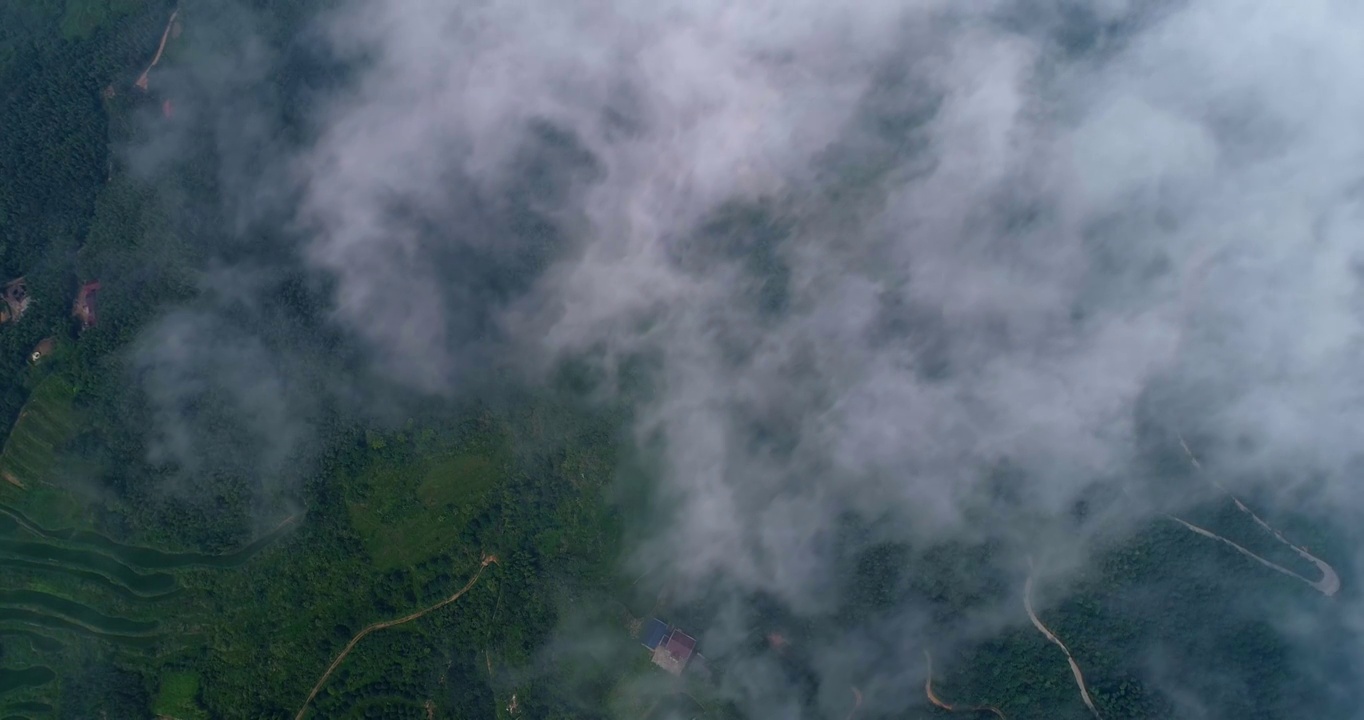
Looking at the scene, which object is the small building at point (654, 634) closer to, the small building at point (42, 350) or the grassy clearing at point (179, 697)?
the grassy clearing at point (179, 697)

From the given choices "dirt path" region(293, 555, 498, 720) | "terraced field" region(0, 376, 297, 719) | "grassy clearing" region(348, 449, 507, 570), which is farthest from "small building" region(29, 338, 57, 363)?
"dirt path" region(293, 555, 498, 720)

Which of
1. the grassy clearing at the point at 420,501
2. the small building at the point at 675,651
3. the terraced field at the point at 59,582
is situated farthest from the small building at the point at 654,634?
the terraced field at the point at 59,582

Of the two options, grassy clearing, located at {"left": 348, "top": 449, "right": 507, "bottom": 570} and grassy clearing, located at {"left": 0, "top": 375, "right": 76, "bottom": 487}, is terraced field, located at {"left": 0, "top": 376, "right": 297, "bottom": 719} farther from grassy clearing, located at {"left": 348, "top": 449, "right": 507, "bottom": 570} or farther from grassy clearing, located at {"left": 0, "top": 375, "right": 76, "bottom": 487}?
grassy clearing, located at {"left": 348, "top": 449, "right": 507, "bottom": 570}

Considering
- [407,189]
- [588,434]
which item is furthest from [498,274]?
[588,434]

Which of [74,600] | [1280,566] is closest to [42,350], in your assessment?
[74,600]

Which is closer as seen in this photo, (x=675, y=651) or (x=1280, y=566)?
(x=1280, y=566)

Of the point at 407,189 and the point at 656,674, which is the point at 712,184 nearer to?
the point at 407,189

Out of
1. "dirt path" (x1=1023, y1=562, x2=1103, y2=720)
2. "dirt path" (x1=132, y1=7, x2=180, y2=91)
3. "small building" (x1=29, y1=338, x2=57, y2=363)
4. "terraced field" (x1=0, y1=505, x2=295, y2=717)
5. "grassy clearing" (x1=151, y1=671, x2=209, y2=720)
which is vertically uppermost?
"dirt path" (x1=132, y1=7, x2=180, y2=91)

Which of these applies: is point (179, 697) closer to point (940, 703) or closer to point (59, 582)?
point (59, 582)
